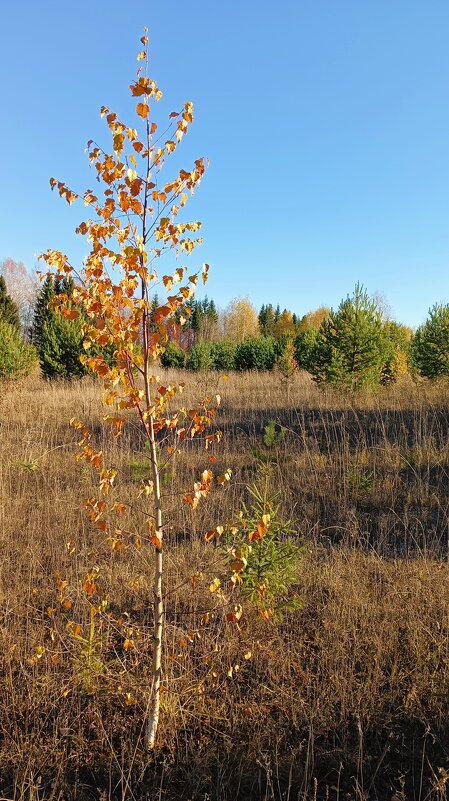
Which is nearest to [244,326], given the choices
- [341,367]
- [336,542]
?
[341,367]

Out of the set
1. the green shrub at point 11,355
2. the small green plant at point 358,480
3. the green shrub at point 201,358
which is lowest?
the small green plant at point 358,480

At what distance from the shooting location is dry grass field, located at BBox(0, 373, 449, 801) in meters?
1.91

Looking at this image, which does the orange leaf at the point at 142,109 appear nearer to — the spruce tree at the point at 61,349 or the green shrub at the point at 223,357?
the spruce tree at the point at 61,349

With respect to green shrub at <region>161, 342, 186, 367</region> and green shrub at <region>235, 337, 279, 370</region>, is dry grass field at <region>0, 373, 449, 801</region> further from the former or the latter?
green shrub at <region>161, 342, 186, 367</region>

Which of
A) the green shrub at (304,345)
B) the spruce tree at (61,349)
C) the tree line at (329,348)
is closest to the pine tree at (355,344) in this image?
the tree line at (329,348)

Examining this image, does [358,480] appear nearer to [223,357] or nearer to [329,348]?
[329,348]

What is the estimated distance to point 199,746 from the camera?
2021mm

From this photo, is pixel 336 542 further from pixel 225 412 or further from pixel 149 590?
pixel 225 412

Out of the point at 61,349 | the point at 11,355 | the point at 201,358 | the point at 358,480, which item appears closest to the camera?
the point at 358,480

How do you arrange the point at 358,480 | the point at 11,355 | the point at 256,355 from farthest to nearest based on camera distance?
the point at 256,355, the point at 11,355, the point at 358,480

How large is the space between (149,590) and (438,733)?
6.24 feet

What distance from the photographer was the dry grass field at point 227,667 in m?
1.91

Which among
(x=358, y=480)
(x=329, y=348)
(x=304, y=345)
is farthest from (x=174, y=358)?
(x=358, y=480)

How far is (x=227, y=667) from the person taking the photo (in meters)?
2.49
